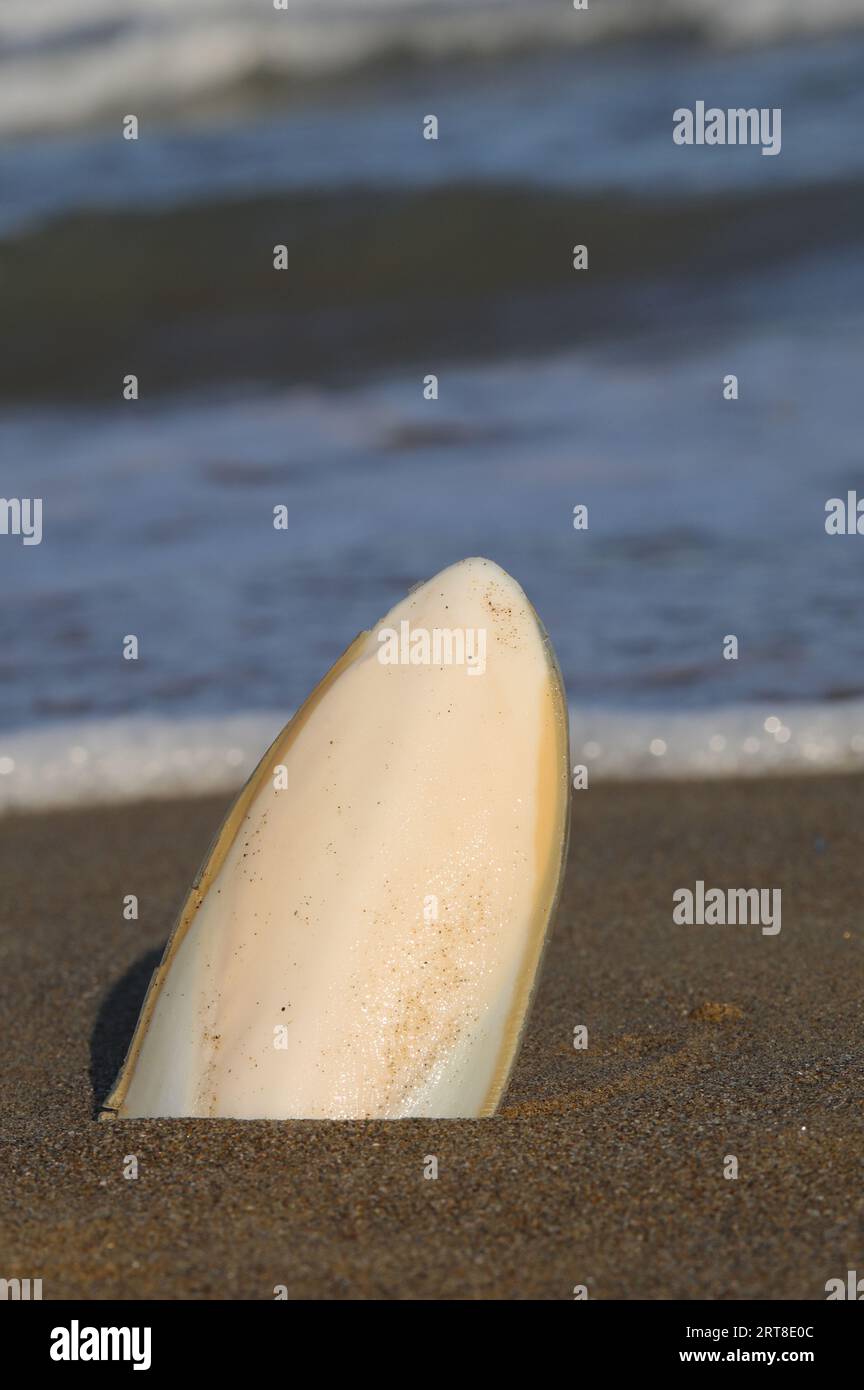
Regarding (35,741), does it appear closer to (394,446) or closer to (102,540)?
(102,540)

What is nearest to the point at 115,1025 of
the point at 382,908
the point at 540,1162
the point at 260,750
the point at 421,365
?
the point at 382,908

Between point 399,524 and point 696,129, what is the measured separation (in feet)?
20.8

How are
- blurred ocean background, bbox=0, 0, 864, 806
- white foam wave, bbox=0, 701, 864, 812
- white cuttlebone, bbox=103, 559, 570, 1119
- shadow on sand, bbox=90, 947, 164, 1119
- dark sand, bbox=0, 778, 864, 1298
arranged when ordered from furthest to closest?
blurred ocean background, bbox=0, 0, 864, 806, white foam wave, bbox=0, 701, 864, 812, shadow on sand, bbox=90, 947, 164, 1119, white cuttlebone, bbox=103, 559, 570, 1119, dark sand, bbox=0, 778, 864, 1298

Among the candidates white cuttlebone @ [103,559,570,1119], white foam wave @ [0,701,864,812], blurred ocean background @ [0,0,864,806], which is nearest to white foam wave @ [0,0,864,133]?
blurred ocean background @ [0,0,864,806]

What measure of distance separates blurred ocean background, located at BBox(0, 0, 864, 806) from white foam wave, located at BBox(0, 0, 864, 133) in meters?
0.05

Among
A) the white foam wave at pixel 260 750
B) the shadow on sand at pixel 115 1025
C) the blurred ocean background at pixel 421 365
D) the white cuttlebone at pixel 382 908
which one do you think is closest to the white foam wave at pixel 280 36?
the blurred ocean background at pixel 421 365

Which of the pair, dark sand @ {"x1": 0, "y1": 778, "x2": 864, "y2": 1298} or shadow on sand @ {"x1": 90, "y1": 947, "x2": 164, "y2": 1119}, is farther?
shadow on sand @ {"x1": 90, "y1": 947, "x2": 164, "y2": 1119}

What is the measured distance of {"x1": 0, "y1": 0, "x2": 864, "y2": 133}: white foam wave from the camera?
1307 centimetres

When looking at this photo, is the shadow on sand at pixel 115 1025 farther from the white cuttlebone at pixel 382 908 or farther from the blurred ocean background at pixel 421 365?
the blurred ocean background at pixel 421 365

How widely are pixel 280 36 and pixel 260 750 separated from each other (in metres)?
11.5

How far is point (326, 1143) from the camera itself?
5.77ft

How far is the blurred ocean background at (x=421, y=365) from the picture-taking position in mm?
4641

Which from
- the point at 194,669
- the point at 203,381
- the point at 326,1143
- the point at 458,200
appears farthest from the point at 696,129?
the point at 326,1143

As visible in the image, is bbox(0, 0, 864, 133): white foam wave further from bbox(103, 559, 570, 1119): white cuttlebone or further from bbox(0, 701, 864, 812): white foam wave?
bbox(103, 559, 570, 1119): white cuttlebone
